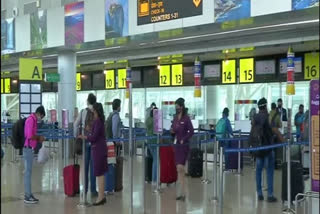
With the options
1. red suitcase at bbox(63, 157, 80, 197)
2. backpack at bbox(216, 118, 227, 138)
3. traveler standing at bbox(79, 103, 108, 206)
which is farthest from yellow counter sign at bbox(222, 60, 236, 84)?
traveler standing at bbox(79, 103, 108, 206)

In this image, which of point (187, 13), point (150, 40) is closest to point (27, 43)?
point (150, 40)

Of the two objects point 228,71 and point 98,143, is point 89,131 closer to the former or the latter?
point 98,143

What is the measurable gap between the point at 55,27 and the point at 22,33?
1756mm

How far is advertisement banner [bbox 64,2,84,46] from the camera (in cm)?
1297

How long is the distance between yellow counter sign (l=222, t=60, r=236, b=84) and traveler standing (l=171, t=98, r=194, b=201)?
7.86 metres

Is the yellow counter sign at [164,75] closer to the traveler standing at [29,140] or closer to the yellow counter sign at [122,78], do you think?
the yellow counter sign at [122,78]

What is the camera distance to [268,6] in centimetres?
880

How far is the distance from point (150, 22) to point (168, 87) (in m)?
7.70

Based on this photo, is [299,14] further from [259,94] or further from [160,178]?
[259,94]

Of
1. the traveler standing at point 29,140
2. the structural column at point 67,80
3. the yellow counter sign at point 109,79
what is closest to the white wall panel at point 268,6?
the traveler standing at point 29,140

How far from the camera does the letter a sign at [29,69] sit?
1366 cm

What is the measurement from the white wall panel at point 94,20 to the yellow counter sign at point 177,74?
5.74m

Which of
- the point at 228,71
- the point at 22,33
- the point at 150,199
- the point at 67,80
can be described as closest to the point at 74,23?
the point at 22,33

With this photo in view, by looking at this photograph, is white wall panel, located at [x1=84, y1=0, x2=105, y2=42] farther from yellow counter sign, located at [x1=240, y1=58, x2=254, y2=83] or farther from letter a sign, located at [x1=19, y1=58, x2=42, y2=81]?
yellow counter sign, located at [x1=240, y1=58, x2=254, y2=83]
